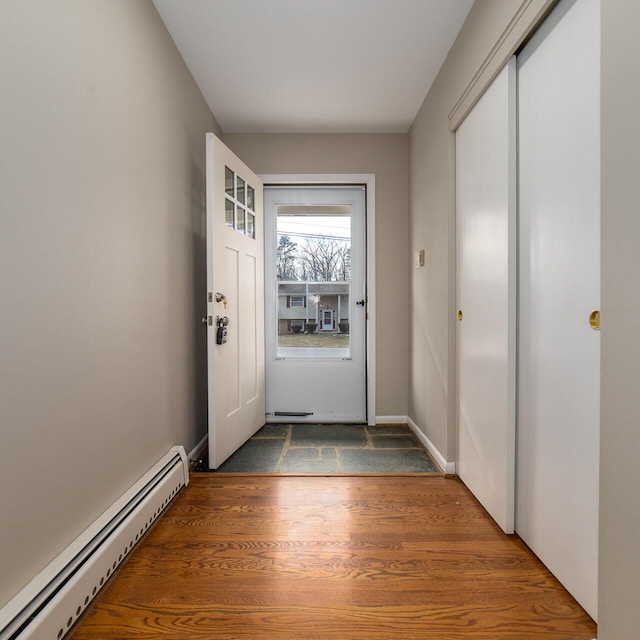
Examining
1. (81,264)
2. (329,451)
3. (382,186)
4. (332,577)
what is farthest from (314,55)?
(332,577)

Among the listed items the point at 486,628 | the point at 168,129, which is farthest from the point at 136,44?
the point at 486,628

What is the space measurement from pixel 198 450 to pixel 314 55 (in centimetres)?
252

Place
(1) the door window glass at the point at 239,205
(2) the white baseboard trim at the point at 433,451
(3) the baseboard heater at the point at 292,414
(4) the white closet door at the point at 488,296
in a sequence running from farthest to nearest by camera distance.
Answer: (3) the baseboard heater at the point at 292,414, (1) the door window glass at the point at 239,205, (2) the white baseboard trim at the point at 433,451, (4) the white closet door at the point at 488,296

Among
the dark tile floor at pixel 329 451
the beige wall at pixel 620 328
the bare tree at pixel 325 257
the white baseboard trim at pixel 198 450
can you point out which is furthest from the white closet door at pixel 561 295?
the bare tree at pixel 325 257

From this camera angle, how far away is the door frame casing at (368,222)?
10.6 feet

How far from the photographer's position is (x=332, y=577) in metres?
1.40

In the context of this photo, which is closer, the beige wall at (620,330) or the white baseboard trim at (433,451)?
the beige wall at (620,330)

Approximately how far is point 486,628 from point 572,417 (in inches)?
27.7

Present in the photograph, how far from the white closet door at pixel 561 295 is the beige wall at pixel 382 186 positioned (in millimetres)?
1682

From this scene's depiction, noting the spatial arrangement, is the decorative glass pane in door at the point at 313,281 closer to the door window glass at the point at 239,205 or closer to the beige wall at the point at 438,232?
the door window glass at the point at 239,205

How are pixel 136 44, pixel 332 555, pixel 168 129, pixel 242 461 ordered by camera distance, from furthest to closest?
pixel 242 461 → pixel 168 129 → pixel 136 44 → pixel 332 555

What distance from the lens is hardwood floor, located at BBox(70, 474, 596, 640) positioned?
46.8 inches

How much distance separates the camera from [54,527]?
3.86 feet

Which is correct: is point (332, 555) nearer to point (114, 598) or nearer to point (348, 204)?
point (114, 598)
